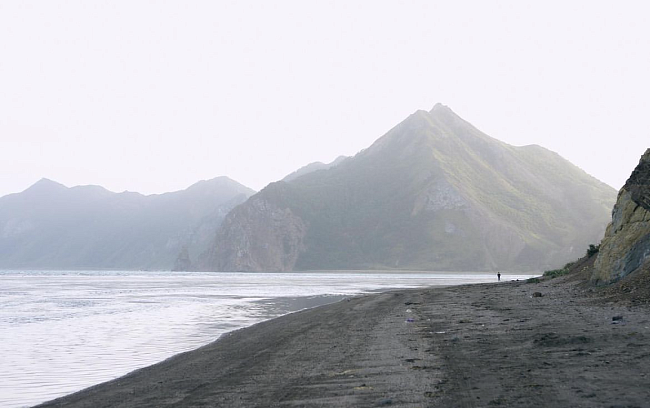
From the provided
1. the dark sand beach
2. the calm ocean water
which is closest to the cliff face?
the dark sand beach

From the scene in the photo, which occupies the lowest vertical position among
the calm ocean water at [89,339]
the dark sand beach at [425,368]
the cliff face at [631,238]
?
the calm ocean water at [89,339]

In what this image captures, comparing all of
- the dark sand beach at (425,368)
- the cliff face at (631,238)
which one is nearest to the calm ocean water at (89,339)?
the dark sand beach at (425,368)

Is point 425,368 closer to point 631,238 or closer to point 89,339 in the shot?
point 89,339

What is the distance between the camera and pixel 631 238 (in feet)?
88.2

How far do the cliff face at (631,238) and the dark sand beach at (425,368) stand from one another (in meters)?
5.59

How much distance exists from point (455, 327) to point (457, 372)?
8109 millimetres

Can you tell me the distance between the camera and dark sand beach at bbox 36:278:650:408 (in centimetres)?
885

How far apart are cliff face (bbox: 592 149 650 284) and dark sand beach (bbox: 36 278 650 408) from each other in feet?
18.3

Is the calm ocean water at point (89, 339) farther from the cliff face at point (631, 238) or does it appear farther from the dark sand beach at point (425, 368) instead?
the cliff face at point (631, 238)

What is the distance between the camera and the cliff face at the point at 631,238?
2531cm

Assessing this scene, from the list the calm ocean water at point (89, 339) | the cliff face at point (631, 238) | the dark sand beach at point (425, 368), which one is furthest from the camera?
the cliff face at point (631, 238)

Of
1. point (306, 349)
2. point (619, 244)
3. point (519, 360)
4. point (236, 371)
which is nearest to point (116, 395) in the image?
point (236, 371)

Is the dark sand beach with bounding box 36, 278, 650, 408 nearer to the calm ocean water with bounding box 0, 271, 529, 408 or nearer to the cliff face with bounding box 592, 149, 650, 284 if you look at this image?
the calm ocean water with bounding box 0, 271, 529, 408

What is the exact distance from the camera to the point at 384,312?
27.4 meters
